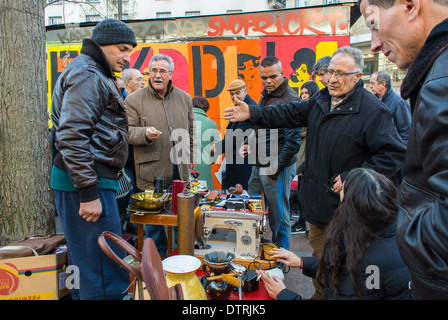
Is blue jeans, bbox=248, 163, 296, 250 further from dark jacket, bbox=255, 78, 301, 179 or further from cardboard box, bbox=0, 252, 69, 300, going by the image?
cardboard box, bbox=0, 252, 69, 300

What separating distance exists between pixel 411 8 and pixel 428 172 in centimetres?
52

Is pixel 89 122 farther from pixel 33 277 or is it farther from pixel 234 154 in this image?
pixel 234 154

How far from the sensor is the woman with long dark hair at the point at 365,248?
133 cm

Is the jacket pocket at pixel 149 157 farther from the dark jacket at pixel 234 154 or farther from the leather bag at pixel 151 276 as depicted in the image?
the leather bag at pixel 151 276

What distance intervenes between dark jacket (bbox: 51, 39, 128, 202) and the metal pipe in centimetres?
51

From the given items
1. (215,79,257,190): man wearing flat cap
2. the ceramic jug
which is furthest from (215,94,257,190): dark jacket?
the ceramic jug

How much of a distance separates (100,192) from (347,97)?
183cm

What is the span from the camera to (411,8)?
91cm

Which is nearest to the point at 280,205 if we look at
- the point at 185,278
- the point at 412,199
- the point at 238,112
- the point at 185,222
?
the point at 238,112

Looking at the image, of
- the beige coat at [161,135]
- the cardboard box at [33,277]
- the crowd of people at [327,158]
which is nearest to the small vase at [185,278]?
the crowd of people at [327,158]

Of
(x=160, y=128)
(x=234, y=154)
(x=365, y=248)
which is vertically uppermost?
(x=160, y=128)

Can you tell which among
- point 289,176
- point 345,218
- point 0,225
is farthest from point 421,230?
point 0,225

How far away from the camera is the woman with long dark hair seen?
4.37ft

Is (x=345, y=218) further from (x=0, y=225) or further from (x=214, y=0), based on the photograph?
(x=214, y=0)
